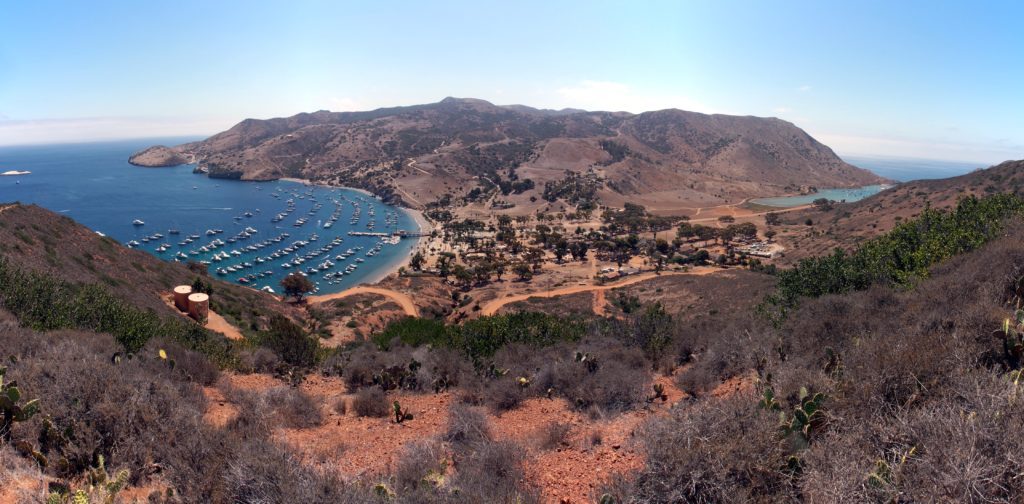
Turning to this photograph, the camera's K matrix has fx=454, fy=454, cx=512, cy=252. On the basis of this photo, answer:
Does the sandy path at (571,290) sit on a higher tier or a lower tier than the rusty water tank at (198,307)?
lower

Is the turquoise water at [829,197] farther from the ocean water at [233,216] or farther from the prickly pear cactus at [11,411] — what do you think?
the prickly pear cactus at [11,411]

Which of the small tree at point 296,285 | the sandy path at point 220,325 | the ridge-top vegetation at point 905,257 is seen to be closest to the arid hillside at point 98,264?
the sandy path at point 220,325

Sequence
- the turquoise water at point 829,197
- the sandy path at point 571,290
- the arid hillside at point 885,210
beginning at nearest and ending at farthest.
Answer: the sandy path at point 571,290 → the arid hillside at point 885,210 → the turquoise water at point 829,197

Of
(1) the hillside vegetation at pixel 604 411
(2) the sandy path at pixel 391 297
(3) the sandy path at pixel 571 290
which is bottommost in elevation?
(2) the sandy path at pixel 391 297

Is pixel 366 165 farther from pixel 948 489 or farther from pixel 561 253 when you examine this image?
pixel 948 489

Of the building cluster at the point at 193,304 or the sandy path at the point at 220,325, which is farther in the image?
the building cluster at the point at 193,304

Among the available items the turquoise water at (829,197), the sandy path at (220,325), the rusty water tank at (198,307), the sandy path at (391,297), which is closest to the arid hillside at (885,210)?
the turquoise water at (829,197)

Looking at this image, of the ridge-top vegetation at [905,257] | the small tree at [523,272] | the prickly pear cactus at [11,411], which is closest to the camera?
the prickly pear cactus at [11,411]
